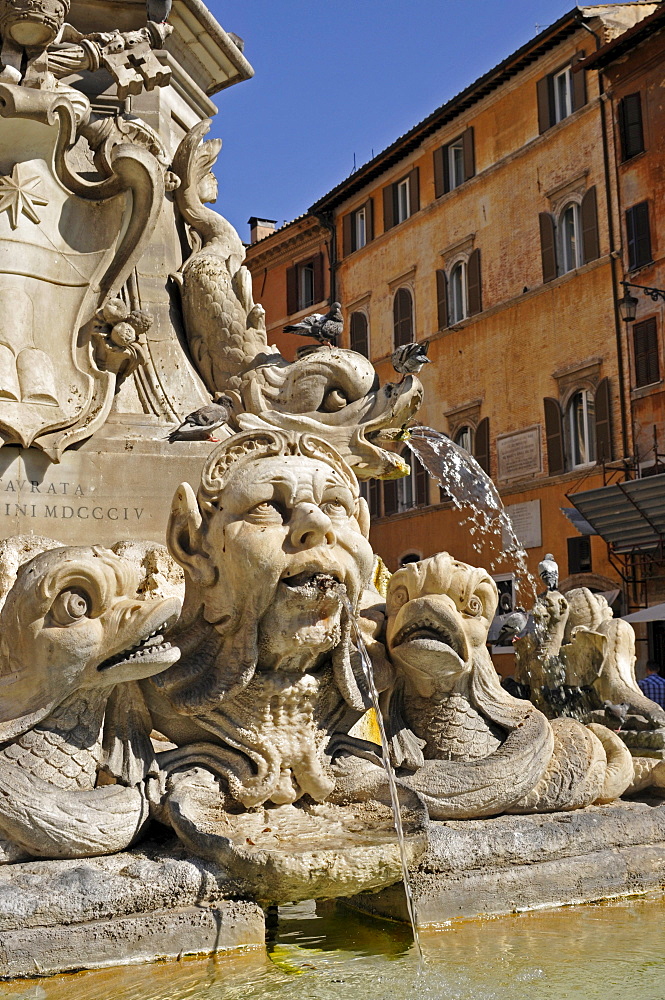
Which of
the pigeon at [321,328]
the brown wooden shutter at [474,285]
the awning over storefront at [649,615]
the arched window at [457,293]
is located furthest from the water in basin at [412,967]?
the arched window at [457,293]

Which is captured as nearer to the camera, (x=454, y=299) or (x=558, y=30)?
(x=558, y=30)

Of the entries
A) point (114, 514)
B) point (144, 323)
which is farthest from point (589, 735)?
point (144, 323)

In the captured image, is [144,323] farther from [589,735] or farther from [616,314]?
[616,314]

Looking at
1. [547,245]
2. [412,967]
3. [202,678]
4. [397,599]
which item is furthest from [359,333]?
[412,967]

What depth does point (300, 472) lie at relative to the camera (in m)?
3.54

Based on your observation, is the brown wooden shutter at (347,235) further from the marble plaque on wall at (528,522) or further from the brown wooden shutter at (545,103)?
the marble plaque on wall at (528,522)

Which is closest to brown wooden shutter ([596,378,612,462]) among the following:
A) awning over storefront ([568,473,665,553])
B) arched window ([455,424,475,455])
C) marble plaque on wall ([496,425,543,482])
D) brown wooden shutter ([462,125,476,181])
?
awning over storefront ([568,473,665,553])

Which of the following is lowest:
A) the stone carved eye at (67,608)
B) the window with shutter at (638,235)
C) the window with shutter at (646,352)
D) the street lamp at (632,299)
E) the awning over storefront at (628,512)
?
the stone carved eye at (67,608)

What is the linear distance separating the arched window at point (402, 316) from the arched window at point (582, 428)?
6.27 m

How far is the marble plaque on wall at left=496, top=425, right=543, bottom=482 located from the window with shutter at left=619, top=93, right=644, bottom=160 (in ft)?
19.8

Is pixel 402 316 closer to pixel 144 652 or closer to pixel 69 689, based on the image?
pixel 144 652

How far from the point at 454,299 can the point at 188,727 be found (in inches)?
1010

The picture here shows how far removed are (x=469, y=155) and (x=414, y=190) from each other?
84.0 inches

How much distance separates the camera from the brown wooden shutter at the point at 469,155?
27.8 meters
